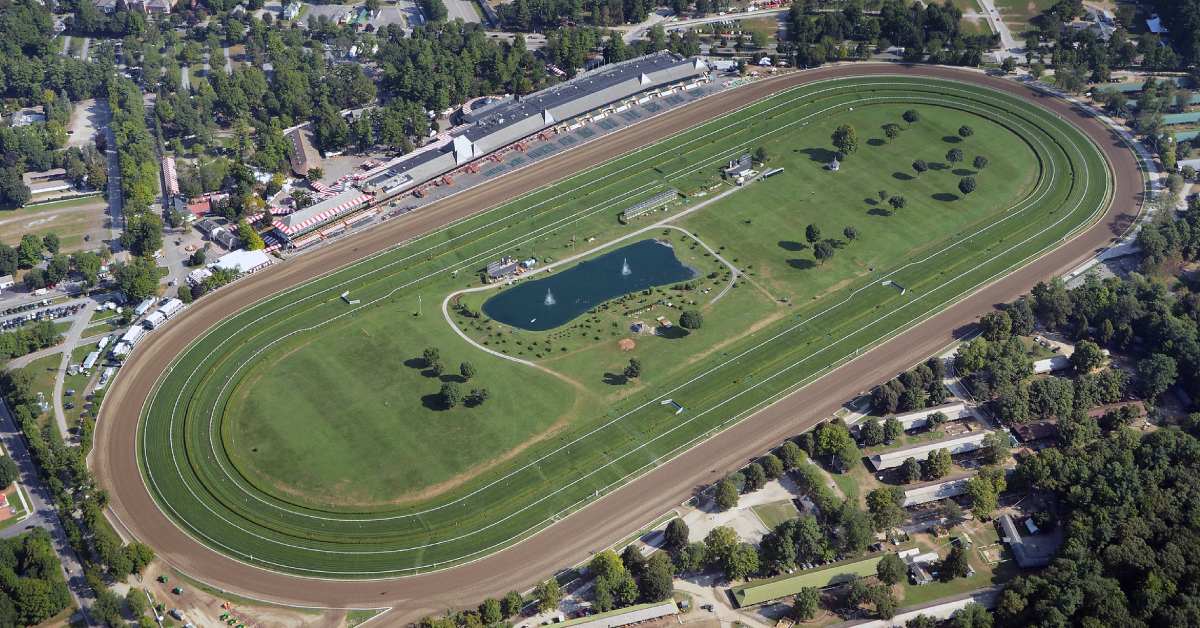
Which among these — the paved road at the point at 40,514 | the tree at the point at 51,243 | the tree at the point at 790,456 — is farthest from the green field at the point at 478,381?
the tree at the point at 51,243

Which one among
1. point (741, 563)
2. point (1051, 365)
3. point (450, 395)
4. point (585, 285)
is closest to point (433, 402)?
point (450, 395)

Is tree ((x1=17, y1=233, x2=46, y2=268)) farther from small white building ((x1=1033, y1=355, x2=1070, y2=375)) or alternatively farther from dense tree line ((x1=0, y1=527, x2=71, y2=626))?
small white building ((x1=1033, y1=355, x2=1070, y2=375))

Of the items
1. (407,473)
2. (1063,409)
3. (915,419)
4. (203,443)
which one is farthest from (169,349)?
(1063,409)

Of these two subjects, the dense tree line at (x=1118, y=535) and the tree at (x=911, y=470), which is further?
the tree at (x=911, y=470)

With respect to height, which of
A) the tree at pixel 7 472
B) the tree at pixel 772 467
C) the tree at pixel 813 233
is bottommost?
the tree at pixel 772 467

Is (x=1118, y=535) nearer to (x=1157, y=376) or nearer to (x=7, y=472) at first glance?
(x=1157, y=376)

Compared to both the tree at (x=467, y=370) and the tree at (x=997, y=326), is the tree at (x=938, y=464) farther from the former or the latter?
the tree at (x=467, y=370)
